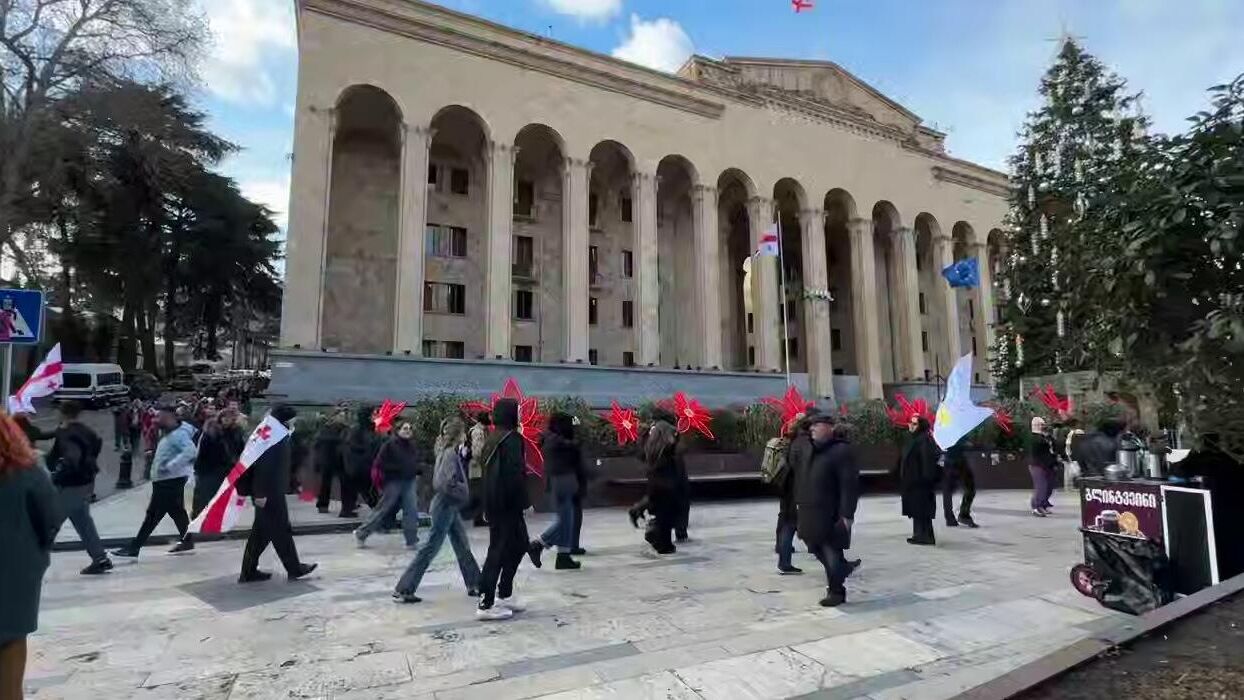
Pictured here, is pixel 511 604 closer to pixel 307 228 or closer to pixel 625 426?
pixel 625 426

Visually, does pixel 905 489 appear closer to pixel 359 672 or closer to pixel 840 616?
pixel 840 616

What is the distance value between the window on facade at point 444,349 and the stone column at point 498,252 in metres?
4.22

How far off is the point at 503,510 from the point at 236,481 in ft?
11.9

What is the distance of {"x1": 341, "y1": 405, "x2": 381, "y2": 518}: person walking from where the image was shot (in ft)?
38.4

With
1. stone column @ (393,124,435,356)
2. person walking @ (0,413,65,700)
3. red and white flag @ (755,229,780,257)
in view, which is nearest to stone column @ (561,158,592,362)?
stone column @ (393,124,435,356)

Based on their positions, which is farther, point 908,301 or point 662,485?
point 908,301

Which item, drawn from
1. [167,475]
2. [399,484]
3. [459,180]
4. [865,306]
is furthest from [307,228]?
[865,306]

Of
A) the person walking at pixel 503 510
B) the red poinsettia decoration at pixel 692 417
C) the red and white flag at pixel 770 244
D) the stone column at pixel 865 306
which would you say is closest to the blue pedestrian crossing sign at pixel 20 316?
the person walking at pixel 503 510

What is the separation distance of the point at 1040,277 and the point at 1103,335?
25.2m

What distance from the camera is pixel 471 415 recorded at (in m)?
12.0

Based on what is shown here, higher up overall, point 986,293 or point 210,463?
point 986,293

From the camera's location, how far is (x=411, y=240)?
25312 millimetres

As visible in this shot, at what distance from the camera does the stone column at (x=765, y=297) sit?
32.3 meters

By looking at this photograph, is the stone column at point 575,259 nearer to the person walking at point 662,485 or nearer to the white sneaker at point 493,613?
the person walking at point 662,485
